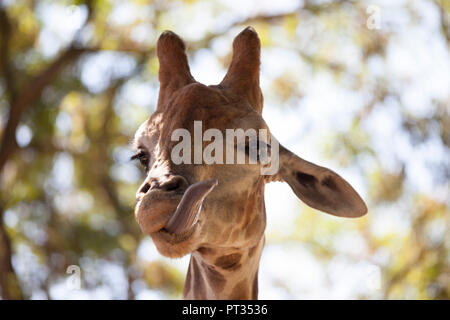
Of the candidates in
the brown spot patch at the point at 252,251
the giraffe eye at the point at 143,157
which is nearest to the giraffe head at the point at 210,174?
the giraffe eye at the point at 143,157

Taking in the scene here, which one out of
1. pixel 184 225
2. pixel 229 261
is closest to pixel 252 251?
pixel 229 261

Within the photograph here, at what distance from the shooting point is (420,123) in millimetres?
10734

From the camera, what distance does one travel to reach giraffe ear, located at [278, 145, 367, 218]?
345 centimetres

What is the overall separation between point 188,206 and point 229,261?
3.34 feet

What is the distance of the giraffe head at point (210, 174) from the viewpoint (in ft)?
9.20

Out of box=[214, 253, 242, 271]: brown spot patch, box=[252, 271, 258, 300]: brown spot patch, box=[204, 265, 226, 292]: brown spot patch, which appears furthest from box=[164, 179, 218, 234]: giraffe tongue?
box=[252, 271, 258, 300]: brown spot patch

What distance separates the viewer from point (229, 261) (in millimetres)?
3629

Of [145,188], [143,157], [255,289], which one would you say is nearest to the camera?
[145,188]

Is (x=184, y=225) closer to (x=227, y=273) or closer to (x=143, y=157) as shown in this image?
(x=143, y=157)

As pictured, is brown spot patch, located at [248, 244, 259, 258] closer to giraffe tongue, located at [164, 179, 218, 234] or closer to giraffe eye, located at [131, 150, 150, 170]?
giraffe eye, located at [131, 150, 150, 170]

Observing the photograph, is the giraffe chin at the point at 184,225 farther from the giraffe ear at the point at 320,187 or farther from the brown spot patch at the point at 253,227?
the giraffe ear at the point at 320,187

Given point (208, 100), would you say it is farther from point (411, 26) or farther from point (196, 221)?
point (411, 26)

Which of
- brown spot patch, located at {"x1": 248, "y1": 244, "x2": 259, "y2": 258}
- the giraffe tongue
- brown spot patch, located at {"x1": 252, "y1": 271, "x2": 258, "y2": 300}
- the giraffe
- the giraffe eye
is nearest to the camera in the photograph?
the giraffe tongue
